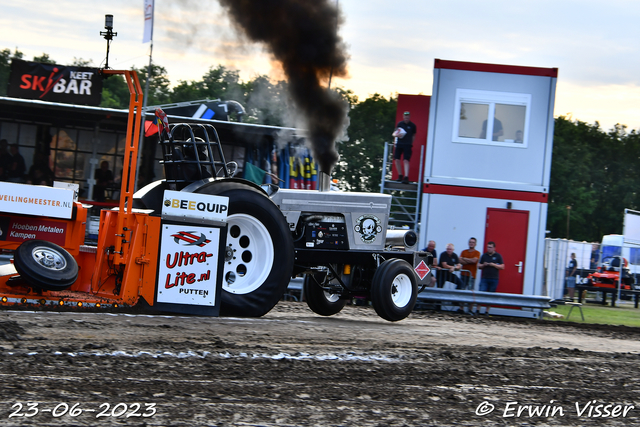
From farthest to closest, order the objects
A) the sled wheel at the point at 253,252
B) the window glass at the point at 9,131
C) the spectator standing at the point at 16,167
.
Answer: the window glass at the point at 9,131, the spectator standing at the point at 16,167, the sled wheel at the point at 253,252

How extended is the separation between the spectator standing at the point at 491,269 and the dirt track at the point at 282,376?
18.8ft

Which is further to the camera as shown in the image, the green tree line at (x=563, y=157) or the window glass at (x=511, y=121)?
the green tree line at (x=563, y=157)

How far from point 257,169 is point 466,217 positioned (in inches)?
181

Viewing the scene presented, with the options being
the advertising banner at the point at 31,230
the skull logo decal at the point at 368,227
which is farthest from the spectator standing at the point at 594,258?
the advertising banner at the point at 31,230

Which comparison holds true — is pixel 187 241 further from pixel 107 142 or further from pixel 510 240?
pixel 107 142

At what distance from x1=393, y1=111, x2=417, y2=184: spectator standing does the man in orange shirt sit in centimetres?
281

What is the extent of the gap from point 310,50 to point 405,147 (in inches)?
227

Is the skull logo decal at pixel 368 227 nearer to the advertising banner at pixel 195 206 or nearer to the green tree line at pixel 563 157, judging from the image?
the advertising banner at pixel 195 206

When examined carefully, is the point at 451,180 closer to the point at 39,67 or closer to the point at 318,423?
the point at 39,67

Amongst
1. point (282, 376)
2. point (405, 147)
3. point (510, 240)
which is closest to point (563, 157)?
point (405, 147)

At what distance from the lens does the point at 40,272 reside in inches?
276

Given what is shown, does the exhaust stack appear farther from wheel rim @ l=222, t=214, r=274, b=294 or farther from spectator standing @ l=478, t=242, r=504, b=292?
spectator standing @ l=478, t=242, r=504, b=292

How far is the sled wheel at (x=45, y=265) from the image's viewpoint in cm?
696

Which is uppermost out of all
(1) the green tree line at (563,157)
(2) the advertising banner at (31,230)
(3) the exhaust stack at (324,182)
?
(1) the green tree line at (563,157)
